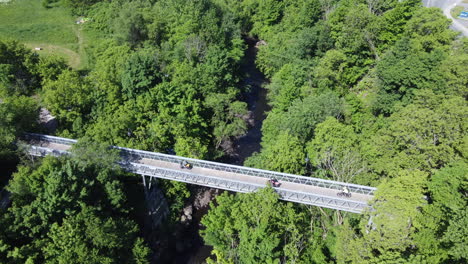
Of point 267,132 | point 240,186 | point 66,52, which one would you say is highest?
point 66,52

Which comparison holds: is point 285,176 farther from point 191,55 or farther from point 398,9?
point 398,9

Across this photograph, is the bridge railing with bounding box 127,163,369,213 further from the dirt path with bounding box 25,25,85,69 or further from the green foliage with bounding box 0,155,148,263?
the dirt path with bounding box 25,25,85,69

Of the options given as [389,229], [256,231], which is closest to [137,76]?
[256,231]

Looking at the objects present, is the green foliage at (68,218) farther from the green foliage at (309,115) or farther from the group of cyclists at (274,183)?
the green foliage at (309,115)

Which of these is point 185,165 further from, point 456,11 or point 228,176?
point 456,11

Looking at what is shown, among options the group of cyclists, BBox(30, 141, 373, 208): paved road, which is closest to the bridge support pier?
BBox(30, 141, 373, 208): paved road

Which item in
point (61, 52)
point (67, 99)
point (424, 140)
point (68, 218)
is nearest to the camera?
point (68, 218)
